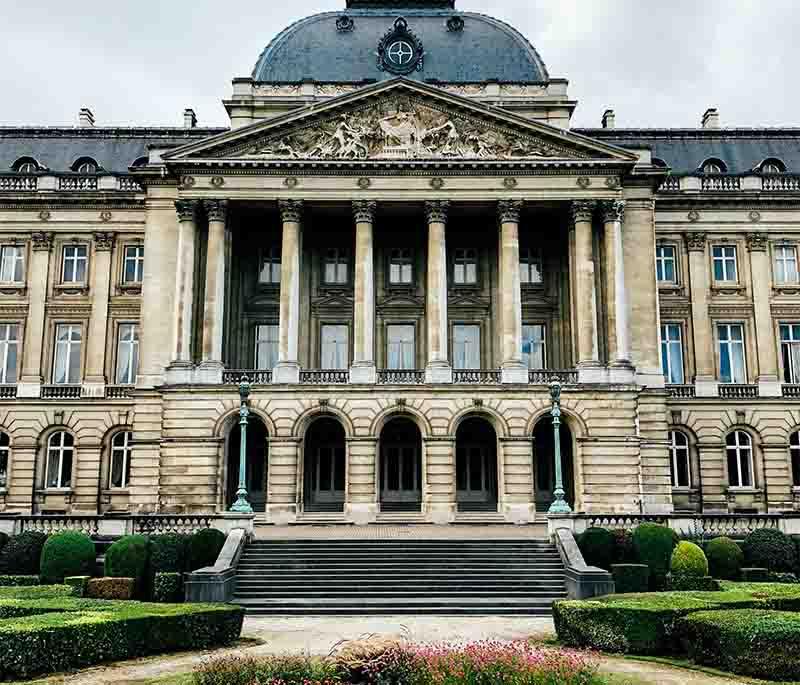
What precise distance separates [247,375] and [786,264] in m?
30.8

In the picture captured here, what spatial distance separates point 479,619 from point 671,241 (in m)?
32.6

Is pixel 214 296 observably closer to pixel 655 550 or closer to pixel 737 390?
pixel 655 550

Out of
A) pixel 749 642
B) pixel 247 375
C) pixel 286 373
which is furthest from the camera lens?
pixel 247 375

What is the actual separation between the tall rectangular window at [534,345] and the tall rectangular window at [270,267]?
43.8 ft

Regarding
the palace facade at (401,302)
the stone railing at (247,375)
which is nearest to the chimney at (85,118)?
the palace facade at (401,302)

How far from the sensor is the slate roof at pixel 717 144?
55.6 m

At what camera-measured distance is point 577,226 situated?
4531 centimetres

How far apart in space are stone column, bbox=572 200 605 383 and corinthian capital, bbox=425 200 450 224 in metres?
6.33

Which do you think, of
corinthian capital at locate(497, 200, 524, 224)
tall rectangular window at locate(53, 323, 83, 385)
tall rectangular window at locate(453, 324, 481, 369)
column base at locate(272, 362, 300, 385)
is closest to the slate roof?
corinthian capital at locate(497, 200, 524, 224)

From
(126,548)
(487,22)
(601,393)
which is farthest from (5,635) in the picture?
(487,22)

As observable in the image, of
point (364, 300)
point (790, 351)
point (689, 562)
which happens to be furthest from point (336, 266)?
point (689, 562)

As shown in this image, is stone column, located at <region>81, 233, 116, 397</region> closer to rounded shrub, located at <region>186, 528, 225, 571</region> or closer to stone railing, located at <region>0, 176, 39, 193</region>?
stone railing, located at <region>0, 176, 39, 193</region>

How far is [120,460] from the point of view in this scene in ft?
166

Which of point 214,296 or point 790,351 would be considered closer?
point 214,296
